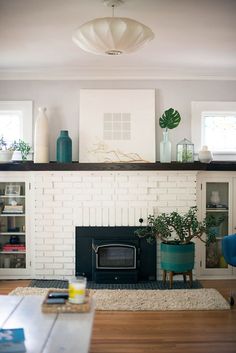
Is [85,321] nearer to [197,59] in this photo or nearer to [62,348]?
[62,348]

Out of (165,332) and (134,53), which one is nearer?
(165,332)

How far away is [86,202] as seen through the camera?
215 inches

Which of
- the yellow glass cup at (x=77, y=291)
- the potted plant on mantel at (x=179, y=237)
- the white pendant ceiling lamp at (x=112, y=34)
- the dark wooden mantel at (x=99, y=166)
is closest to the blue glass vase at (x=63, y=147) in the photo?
the dark wooden mantel at (x=99, y=166)

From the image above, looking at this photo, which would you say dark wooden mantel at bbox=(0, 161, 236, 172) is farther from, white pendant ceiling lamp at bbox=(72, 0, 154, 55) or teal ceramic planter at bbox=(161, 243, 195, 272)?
white pendant ceiling lamp at bbox=(72, 0, 154, 55)

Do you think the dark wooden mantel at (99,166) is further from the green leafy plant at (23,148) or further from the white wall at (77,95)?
the white wall at (77,95)

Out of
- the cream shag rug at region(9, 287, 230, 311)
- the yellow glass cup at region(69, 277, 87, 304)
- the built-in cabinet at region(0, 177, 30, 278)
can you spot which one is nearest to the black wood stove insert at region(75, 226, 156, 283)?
the cream shag rug at region(9, 287, 230, 311)

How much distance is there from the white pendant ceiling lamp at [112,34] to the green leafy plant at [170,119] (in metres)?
2.16

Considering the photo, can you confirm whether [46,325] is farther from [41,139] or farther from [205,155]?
[205,155]

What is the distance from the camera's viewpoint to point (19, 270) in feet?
18.1

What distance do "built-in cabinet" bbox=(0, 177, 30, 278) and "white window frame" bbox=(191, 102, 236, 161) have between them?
206cm

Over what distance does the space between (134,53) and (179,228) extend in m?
1.89

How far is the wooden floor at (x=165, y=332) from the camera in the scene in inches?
137

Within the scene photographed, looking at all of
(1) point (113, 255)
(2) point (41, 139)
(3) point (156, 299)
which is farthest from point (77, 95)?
(3) point (156, 299)

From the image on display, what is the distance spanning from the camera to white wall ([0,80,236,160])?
5.63m
